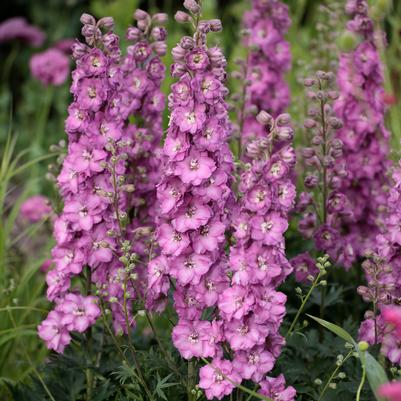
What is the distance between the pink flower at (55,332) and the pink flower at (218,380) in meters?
0.66

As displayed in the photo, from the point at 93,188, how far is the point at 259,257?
719 millimetres

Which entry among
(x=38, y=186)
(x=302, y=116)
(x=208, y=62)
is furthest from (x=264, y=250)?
(x=38, y=186)

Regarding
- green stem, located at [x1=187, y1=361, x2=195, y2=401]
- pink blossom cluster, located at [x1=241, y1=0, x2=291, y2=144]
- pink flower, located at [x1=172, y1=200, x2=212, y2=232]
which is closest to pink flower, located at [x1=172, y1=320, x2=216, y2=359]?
green stem, located at [x1=187, y1=361, x2=195, y2=401]

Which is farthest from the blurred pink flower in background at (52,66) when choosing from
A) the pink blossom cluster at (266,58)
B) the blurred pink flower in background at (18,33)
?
the pink blossom cluster at (266,58)

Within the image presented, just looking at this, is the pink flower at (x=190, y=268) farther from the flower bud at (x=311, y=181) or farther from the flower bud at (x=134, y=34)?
the flower bud at (x=134, y=34)

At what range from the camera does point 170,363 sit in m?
2.80

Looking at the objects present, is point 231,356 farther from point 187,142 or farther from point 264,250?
point 187,142

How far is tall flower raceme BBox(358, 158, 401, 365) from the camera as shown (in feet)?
8.92

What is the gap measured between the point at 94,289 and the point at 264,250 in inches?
32.1

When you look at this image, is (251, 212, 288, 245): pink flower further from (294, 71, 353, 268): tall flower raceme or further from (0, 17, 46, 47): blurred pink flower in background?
(0, 17, 46, 47): blurred pink flower in background

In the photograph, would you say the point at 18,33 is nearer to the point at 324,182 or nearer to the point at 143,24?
the point at 143,24

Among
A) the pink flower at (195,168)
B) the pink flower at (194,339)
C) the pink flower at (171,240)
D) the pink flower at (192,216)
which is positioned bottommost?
the pink flower at (194,339)

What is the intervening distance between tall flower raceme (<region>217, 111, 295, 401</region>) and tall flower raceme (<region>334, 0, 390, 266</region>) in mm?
1058

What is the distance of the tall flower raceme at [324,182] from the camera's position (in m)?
3.05
